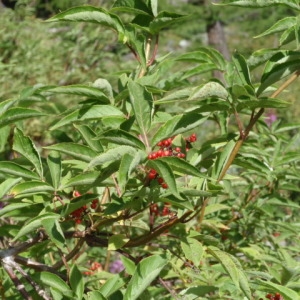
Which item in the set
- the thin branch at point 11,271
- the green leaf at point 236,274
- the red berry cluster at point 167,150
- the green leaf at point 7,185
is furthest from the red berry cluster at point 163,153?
the thin branch at point 11,271

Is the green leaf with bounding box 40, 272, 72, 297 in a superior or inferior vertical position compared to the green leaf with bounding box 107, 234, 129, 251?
inferior

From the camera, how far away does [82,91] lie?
1356mm

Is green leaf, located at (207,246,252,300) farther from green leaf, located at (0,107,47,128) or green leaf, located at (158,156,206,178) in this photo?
green leaf, located at (0,107,47,128)

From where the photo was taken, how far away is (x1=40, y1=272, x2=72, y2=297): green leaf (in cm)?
138

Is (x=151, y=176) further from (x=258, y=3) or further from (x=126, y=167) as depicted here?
(x=258, y=3)

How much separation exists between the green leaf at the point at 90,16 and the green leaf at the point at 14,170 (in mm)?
318

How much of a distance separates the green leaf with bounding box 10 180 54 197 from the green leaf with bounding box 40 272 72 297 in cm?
21

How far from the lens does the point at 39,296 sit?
155cm

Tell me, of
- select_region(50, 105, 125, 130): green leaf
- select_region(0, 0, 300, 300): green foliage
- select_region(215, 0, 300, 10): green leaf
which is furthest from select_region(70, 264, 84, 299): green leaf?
select_region(215, 0, 300, 10): green leaf

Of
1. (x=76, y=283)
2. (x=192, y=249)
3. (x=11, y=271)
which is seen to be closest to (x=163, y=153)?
(x=192, y=249)

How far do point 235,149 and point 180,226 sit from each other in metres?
0.31

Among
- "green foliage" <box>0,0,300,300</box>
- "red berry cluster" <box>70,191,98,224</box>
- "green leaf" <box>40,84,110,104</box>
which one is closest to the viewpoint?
"green foliage" <box>0,0,300,300</box>

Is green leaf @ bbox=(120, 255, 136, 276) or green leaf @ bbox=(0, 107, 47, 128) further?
green leaf @ bbox=(120, 255, 136, 276)

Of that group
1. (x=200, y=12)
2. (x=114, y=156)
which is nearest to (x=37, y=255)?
(x=114, y=156)
